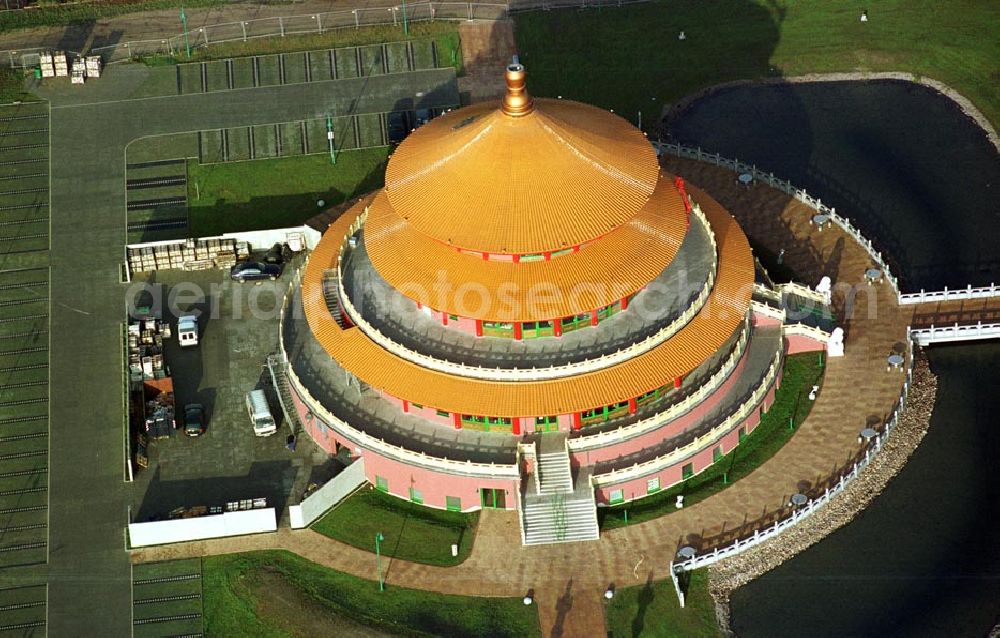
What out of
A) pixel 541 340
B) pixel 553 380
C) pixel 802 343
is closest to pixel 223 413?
pixel 541 340

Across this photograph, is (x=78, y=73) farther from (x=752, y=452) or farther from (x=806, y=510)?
(x=806, y=510)

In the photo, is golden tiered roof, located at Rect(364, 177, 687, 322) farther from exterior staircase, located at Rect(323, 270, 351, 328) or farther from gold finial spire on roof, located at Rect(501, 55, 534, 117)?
gold finial spire on roof, located at Rect(501, 55, 534, 117)

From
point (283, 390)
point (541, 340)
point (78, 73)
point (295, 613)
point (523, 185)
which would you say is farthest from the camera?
point (78, 73)

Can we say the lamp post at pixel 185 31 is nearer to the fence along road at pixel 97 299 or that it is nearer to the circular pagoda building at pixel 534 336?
the fence along road at pixel 97 299

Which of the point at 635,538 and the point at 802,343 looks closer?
the point at 635,538

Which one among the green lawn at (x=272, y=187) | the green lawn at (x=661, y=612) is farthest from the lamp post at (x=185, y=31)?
the green lawn at (x=661, y=612)

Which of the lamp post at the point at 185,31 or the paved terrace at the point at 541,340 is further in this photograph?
the lamp post at the point at 185,31

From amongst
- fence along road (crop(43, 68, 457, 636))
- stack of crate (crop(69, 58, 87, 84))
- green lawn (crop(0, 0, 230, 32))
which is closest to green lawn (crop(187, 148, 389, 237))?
fence along road (crop(43, 68, 457, 636))
